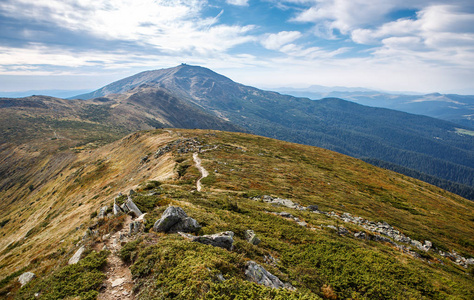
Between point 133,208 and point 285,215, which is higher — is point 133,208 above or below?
above

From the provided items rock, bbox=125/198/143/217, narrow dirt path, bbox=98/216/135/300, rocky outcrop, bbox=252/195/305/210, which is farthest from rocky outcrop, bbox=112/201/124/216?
rocky outcrop, bbox=252/195/305/210

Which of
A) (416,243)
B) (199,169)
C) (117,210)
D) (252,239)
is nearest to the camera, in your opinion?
(252,239)

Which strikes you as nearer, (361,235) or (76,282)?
(76,282)

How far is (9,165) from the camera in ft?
473

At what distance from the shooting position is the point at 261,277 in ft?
43.2

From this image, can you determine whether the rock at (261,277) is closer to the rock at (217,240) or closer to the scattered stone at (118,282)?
the rock at (217,240)

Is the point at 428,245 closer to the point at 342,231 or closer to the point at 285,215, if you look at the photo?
the point at 342,231

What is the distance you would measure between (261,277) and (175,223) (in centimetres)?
923

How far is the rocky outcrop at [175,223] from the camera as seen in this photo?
18047 mm

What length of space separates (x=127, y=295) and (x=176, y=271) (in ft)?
10.6

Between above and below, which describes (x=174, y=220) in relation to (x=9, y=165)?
above

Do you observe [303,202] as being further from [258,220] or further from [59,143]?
[59,143]

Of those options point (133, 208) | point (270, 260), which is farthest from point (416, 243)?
point (133, 208)

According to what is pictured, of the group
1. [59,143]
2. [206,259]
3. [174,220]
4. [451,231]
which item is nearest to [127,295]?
[206,259]
